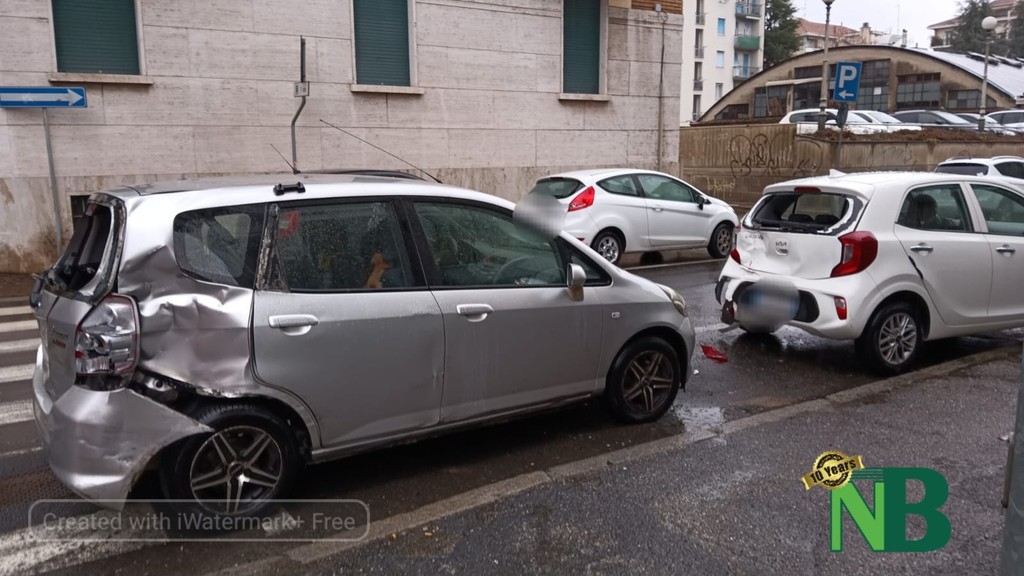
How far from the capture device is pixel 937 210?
260 inches

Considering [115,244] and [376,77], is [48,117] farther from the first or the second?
[115,244]

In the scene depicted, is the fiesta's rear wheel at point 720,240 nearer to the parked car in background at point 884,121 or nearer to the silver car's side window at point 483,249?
the silver car's side window at point 483,249

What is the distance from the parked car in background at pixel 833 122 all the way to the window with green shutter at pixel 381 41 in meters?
11.1

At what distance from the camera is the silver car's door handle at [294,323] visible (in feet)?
12.1

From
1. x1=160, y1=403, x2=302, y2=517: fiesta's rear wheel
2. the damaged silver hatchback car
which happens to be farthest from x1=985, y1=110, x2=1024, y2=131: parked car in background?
x1=160, y1=403, x2=302, y2=517: fiesta's rear wheel

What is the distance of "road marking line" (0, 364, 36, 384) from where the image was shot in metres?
6.43

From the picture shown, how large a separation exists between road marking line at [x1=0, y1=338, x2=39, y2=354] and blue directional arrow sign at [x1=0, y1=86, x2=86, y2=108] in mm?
4787

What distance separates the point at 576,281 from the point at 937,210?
388cm

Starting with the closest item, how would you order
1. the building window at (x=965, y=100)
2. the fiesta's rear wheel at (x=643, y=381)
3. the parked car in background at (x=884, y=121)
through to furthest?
the fiesta's rear wheel at (x=643, y=381), the parked car in background at (x=884, y=121), the building window at (x=965, y=100)

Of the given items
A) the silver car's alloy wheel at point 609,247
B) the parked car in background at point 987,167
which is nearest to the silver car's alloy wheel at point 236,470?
the silver car's alloy wheel at point 609,247

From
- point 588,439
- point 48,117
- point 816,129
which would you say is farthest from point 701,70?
point 588,439

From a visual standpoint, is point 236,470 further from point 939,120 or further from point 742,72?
point 742,72

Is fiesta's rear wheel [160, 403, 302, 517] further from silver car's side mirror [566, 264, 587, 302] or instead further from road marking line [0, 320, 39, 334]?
road marking line [0, 320, 39, 334]

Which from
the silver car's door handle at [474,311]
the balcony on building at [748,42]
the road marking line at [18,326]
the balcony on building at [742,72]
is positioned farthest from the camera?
the balcony on building at [742,72]
